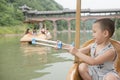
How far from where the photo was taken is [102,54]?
2.43 meters

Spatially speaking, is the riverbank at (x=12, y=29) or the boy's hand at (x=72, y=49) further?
the riverbank at (x=12, y=29)

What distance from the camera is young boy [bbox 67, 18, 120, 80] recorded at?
7.80 ft

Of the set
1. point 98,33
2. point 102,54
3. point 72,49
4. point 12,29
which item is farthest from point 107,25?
point 12,29

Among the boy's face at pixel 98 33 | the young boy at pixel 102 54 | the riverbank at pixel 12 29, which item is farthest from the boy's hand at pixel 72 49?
the riverbank at pixel 12 29

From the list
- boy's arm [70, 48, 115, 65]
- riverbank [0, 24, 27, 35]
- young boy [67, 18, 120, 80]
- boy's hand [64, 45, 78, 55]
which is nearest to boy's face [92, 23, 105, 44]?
young boy [67, 18, 120, 80]

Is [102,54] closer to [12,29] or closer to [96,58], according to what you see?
[96,58]

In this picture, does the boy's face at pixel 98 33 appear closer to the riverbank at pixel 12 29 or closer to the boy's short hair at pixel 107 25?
the boy's short hair at pixel 107 25

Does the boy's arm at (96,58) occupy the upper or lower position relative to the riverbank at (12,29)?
upper

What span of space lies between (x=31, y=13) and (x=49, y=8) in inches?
1285

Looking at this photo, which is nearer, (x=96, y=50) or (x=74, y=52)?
(x=74, y=52)

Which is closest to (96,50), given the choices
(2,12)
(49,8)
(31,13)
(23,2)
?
(2,12)

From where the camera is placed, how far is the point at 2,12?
4200 cm

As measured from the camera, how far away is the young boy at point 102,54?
7.80 ft

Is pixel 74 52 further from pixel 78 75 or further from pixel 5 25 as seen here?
pixel 5 25
